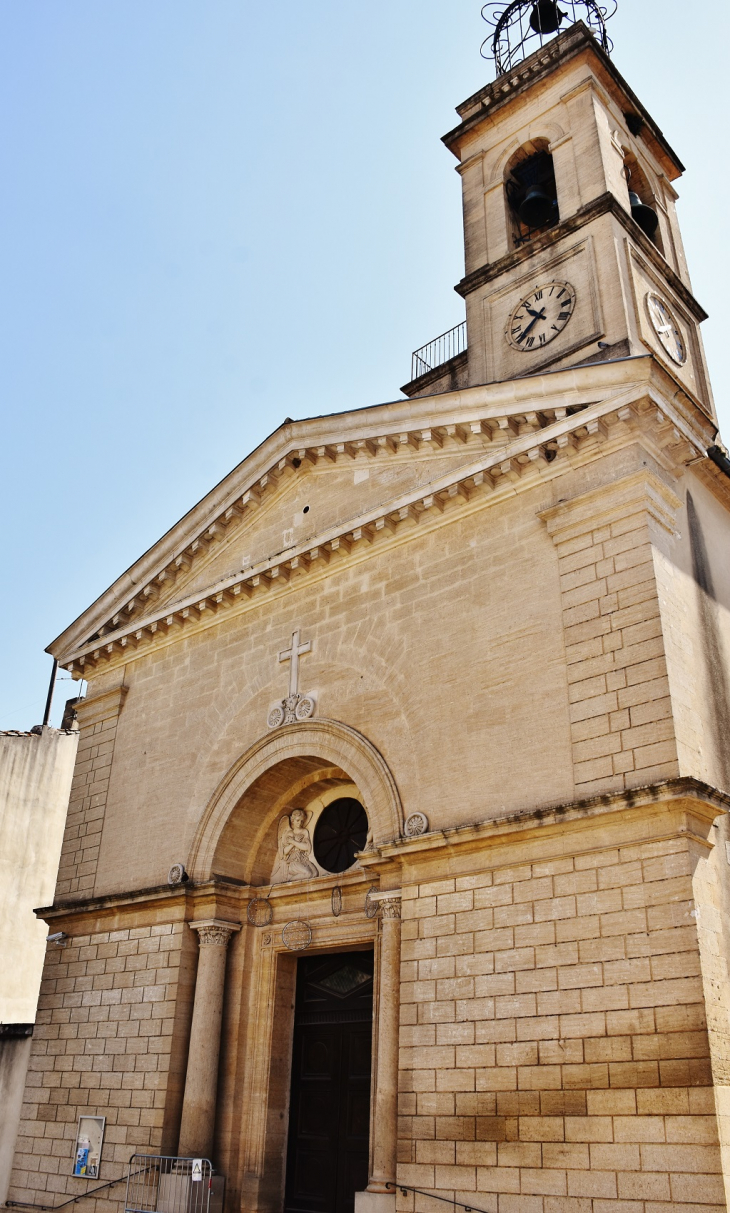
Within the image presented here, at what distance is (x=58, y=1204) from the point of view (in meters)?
12.7

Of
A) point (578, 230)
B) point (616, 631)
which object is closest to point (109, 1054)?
point (616, 631)

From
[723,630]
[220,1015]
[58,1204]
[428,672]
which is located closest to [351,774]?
[428,672]

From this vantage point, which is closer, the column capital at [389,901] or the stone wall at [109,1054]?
the column capital at [389,901]

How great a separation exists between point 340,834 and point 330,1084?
2.98m

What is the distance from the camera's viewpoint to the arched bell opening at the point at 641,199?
16656mm

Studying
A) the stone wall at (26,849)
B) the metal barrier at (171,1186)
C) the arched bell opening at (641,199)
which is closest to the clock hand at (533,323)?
the arched bell opening at (641,199)

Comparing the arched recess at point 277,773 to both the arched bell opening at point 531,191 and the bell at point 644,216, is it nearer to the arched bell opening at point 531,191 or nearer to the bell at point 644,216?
the arched bell opening at point 531,191

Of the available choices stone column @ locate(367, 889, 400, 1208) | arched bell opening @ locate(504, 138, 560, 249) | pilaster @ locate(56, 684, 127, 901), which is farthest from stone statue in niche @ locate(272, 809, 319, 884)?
arched bell opening @ locate(504, 138, 560, 249)

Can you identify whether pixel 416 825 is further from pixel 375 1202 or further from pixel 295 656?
pixel 375 1202

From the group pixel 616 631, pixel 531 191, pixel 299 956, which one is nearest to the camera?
pixel 616 631

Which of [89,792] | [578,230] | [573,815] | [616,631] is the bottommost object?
[573,815]

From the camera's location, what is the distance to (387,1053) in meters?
10.3

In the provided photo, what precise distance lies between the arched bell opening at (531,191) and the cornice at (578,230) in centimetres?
65

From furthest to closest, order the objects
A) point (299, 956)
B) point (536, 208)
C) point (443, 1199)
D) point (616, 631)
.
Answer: point (536, 208)
point (299, 956)
point (616, 631)
point (443, 1199)
